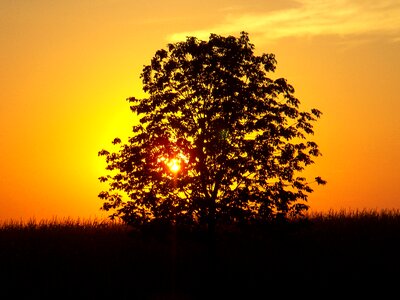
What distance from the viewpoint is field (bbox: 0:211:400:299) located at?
32875 mm

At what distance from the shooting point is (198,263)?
36312mm

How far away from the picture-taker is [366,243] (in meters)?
40.4

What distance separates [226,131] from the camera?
99.5 feet

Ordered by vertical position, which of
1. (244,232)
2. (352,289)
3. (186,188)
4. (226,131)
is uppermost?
(226,131)

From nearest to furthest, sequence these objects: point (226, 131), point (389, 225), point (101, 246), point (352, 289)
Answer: point (226, 131) < point (352, 289) < point (101, 246) < point (389, 225)

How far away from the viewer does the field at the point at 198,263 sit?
32.9m

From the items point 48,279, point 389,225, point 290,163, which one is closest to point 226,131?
point 290,163

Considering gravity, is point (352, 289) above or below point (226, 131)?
below

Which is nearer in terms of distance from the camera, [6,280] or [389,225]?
→ [6,280]

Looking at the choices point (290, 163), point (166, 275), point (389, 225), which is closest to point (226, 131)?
point (290, 163)

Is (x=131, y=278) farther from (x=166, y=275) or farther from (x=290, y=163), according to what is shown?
(x=290, y=163)

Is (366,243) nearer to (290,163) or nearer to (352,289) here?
(352,289)

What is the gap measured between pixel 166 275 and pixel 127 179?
632 cm

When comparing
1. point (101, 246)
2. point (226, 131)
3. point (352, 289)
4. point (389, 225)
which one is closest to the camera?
point (226, 131)
